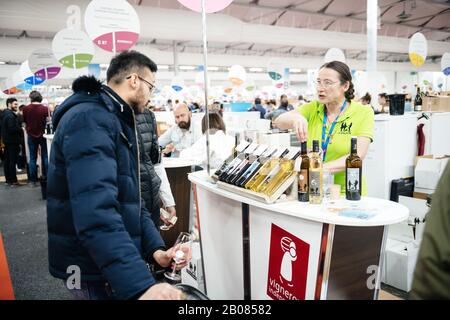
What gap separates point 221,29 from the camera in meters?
10.4

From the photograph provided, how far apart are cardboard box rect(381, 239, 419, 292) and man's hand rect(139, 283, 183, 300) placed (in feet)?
8.17

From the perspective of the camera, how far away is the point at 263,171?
1970mm

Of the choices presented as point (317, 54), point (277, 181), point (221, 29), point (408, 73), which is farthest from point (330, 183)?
point (408, 73)

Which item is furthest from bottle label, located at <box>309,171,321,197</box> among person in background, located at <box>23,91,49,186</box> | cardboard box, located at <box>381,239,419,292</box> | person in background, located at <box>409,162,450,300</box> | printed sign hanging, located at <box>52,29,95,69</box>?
person in background, located at <box>23,91,49,186</box>

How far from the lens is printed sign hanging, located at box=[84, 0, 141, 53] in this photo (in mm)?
4168

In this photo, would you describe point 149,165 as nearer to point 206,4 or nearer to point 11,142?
point 206,4

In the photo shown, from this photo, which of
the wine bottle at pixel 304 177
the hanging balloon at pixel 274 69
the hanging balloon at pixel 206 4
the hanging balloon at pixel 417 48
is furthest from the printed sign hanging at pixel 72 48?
the hanging balloon at pixel 274 69

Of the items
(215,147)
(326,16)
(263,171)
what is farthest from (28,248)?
(326,16)

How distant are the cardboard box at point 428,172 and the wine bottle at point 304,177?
7.06 ft

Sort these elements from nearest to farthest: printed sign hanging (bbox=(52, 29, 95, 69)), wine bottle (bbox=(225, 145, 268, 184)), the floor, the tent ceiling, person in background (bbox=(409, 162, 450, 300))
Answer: person in background (bbox=(409, 162, 450, 300))
wine bottle (bbox=(225, 145, 268, 184))
the floor
printed sign hanging (bbox=(52, 29, 95, 69))
the tent ceiling

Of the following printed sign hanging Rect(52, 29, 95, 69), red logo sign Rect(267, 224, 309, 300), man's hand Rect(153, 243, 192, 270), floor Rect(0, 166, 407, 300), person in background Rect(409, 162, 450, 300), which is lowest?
floor Rect(0, 166, 407, 300)

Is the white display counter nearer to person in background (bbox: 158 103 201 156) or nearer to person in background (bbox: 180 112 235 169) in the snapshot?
person in background (bbox: 180 112 235 169)

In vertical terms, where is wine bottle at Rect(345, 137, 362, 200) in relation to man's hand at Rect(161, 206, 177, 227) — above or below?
above
